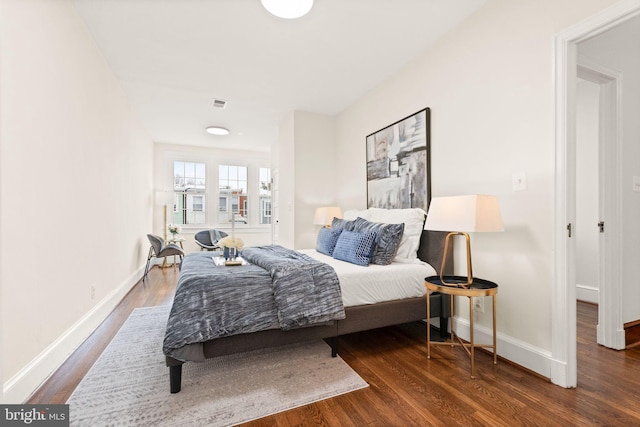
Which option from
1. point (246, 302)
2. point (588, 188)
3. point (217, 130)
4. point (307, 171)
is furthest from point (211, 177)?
point (588, 188)

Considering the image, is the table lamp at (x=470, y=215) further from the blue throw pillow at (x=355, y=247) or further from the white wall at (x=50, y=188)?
the white wall at (x=50, y=188)

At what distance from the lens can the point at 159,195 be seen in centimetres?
621

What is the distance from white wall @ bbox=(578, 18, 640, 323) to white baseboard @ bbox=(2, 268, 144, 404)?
13.5 feet

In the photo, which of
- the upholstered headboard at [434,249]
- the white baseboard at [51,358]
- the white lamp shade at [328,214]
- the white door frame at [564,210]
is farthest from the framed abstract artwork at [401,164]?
the white baseboard at [51,358]

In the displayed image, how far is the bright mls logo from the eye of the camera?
1430 millimetres

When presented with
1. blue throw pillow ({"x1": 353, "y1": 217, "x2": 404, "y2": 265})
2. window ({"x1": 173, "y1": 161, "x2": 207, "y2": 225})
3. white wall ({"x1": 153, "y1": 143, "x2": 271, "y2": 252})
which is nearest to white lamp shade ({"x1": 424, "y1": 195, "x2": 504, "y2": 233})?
blue throw pillow ({"x1": 353, "y1": 217, "x2": 404, "y2": 265})

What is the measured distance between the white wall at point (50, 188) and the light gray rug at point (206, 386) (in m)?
0.36

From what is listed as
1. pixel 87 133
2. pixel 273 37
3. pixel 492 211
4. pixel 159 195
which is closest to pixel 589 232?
pixel 492 211

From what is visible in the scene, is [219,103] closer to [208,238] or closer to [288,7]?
[288,7]

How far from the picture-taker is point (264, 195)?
25.0ft

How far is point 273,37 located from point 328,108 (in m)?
1.84

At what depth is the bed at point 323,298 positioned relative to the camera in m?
1.75

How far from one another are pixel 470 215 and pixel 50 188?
2796mm

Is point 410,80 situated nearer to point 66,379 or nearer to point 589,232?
point 589,232
